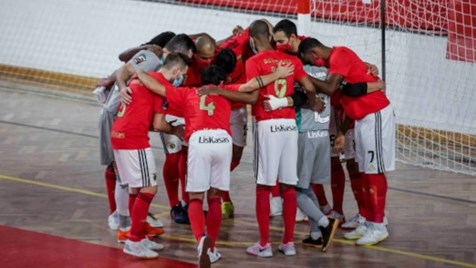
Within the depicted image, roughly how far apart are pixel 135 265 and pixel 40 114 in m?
6.05

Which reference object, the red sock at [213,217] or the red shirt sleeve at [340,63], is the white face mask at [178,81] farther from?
the red shirt sleeve at [340,63]

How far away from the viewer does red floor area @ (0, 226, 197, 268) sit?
29.0ft

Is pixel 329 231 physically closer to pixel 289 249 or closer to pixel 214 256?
pixel 289 249

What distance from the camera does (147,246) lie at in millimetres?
9227

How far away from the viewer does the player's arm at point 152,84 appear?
8789 millimetres

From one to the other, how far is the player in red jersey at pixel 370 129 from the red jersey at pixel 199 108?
1.07 meters

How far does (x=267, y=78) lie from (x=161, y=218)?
2039 mm

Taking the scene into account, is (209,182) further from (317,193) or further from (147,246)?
(317,193)

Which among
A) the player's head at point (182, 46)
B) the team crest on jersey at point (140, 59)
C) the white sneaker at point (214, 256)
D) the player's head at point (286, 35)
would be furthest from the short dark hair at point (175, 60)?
the white sneaker at point (214, 256)

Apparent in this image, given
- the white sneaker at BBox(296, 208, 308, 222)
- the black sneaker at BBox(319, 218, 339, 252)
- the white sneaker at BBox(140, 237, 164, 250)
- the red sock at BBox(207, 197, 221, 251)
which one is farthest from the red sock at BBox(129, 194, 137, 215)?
the white sneaker at BBox(296, 208, 308, 222)

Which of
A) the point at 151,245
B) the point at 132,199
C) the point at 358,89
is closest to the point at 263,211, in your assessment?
the point at 151,245

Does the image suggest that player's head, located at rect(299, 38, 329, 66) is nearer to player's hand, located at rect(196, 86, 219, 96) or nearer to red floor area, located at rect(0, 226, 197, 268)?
player's hand, located at rect(196, 86, 219, 96)

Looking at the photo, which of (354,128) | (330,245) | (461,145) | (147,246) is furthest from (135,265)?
(461,145)

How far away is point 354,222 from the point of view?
32.5 feet
